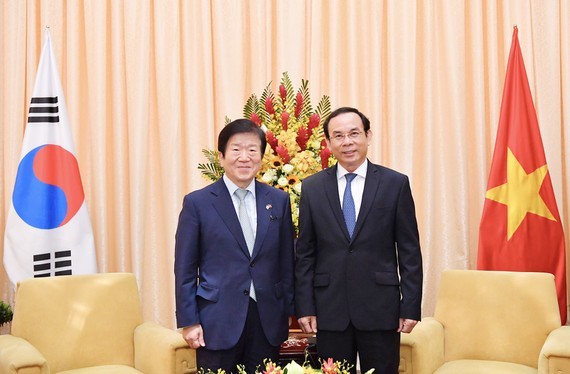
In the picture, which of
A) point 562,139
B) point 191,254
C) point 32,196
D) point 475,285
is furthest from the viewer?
point 562,139

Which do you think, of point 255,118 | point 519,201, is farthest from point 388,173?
point 519,201

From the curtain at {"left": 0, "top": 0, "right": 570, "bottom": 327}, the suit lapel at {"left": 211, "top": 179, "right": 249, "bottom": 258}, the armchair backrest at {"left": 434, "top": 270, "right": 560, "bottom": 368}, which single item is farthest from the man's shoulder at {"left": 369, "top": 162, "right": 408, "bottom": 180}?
the curtain at {"left": 0, "top": 0, "right": 570, "bottom": 327}

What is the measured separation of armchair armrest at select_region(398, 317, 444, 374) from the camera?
325cm

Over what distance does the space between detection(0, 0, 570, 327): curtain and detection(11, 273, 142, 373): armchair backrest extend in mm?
986

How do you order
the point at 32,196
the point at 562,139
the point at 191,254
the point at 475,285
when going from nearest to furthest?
the point at 191,254
the point at 475,285
the point at 32,196
the point at 562,139

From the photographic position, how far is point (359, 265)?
9.36ft

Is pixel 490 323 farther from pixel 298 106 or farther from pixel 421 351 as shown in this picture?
pixel 298 106

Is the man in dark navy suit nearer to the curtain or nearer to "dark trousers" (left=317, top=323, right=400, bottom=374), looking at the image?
"dark trousers" (left=317, top=323, right=400, bottom=374)

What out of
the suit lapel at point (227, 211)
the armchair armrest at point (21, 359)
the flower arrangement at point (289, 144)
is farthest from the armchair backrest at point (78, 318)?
the suit lapel at point (227, 211)

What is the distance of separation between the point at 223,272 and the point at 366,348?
655 mm

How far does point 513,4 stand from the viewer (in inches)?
183

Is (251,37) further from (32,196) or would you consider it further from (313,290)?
(313,290)

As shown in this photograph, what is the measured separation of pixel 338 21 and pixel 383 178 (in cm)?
214

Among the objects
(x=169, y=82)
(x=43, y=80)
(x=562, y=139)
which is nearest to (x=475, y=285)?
(x=562, y=139)
